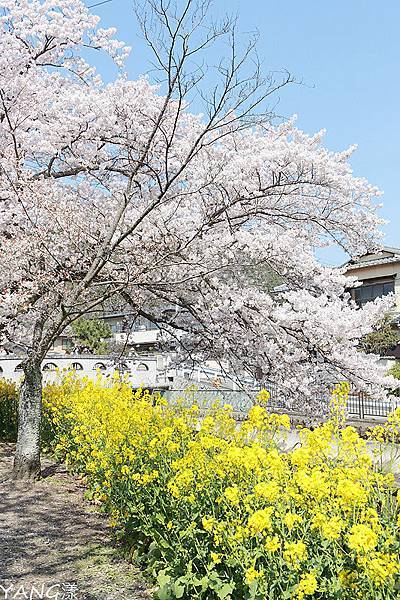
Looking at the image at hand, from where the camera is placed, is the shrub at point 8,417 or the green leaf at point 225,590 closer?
the green leaf at point 225,590

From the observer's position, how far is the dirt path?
13.9 feet

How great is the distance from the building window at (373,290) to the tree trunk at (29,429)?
74.6 ft

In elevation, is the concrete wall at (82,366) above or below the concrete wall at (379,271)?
below

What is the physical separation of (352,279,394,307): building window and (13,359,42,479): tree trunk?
22.7 meters

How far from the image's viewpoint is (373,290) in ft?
95.7

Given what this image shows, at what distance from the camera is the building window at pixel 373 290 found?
28562 millimetres

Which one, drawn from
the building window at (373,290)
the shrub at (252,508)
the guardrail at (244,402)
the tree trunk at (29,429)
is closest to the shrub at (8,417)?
the guardrail at (244,402)

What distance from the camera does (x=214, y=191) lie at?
23.3 feet

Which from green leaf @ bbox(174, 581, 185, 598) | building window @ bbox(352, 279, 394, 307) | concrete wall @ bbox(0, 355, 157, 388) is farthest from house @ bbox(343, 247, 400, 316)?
green leaf @ bbox(174, 581, 185, 598)

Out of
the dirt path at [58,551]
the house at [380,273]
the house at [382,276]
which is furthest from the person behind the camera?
the house at [380,273]

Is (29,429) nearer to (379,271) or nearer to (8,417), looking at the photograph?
(8,417)

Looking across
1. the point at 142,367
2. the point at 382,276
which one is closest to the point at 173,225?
the point at 142,367

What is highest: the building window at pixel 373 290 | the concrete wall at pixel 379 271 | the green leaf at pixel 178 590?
the concrete wall at pixel 379 271

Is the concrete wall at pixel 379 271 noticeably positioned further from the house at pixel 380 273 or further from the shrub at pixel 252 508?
the shrub at pixel 252 508
